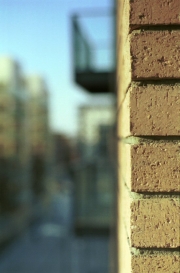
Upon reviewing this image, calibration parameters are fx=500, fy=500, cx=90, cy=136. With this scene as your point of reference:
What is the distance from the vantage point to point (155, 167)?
1.01m

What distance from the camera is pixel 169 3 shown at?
1.01 m

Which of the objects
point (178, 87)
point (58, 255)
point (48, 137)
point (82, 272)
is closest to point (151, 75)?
point (178, 87)

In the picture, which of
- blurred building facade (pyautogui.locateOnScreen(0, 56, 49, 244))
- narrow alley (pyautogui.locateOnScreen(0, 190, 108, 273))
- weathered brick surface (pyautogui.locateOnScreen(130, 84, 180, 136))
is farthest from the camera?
blurred building facade (pyautogui.locateOnScreen(0, 56, 49, 244))

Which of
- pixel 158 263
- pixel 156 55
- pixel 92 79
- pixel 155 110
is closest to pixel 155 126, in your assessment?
pixel 155 110

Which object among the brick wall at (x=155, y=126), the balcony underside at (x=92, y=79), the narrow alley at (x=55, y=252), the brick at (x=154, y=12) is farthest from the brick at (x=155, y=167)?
the balcony underside at (x=92, y=79)

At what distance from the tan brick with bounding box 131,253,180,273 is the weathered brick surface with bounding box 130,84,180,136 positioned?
10.0 inches

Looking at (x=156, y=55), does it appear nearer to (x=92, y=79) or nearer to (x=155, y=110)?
(x=155, y=110)

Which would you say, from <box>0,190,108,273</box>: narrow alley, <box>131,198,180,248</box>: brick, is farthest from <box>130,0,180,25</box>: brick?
<box>0,190,108,273</box>: narrow alley

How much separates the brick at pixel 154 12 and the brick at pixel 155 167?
0.25m

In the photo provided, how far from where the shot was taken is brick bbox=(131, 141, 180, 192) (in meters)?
1.01

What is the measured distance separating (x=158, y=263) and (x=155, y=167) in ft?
0.66

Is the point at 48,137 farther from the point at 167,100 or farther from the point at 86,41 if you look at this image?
the point at 167,100

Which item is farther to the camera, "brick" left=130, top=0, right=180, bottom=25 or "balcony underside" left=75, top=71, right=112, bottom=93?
"balcony underside" left=75, top=71, right=112, bottom=93

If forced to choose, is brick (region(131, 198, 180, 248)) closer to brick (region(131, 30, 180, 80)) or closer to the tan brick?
the tan brick
